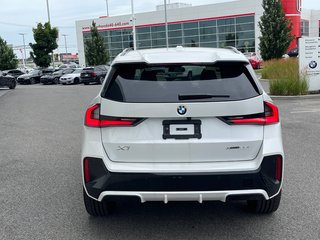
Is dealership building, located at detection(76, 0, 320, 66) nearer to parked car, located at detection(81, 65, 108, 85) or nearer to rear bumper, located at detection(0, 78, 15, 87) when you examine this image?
parked car, located at detection(81, 65, 108, 85)

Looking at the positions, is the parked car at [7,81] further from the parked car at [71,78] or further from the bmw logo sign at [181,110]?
the bmw logo sign at [181,110]

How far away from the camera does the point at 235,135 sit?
11.4 ft

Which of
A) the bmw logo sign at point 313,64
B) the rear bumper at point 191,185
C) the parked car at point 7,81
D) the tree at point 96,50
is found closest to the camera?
the rear bumper at point 191,185

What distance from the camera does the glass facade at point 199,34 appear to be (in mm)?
52250

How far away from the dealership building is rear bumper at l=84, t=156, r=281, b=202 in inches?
1813

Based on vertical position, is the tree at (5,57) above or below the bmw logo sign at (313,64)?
above

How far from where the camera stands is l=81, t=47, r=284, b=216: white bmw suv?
3.44 m

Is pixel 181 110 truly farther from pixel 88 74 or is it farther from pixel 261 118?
pixel 88 74

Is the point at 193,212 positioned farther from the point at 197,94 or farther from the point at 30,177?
the point at 30,177

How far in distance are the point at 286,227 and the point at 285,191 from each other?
3.57 ft

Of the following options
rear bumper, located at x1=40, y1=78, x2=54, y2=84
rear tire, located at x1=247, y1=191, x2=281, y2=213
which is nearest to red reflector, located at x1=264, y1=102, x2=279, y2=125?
rear tire, located at x1=247, y1=191, x2=281, y2=213

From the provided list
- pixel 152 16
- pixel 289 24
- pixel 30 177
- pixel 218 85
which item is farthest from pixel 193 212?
pixel 152 16

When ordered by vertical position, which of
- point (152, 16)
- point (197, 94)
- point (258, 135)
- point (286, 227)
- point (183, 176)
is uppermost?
point (152, 16)

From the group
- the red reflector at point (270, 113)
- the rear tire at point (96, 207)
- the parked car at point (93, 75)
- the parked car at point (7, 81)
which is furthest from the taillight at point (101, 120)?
the parked car at point (93, 75)
